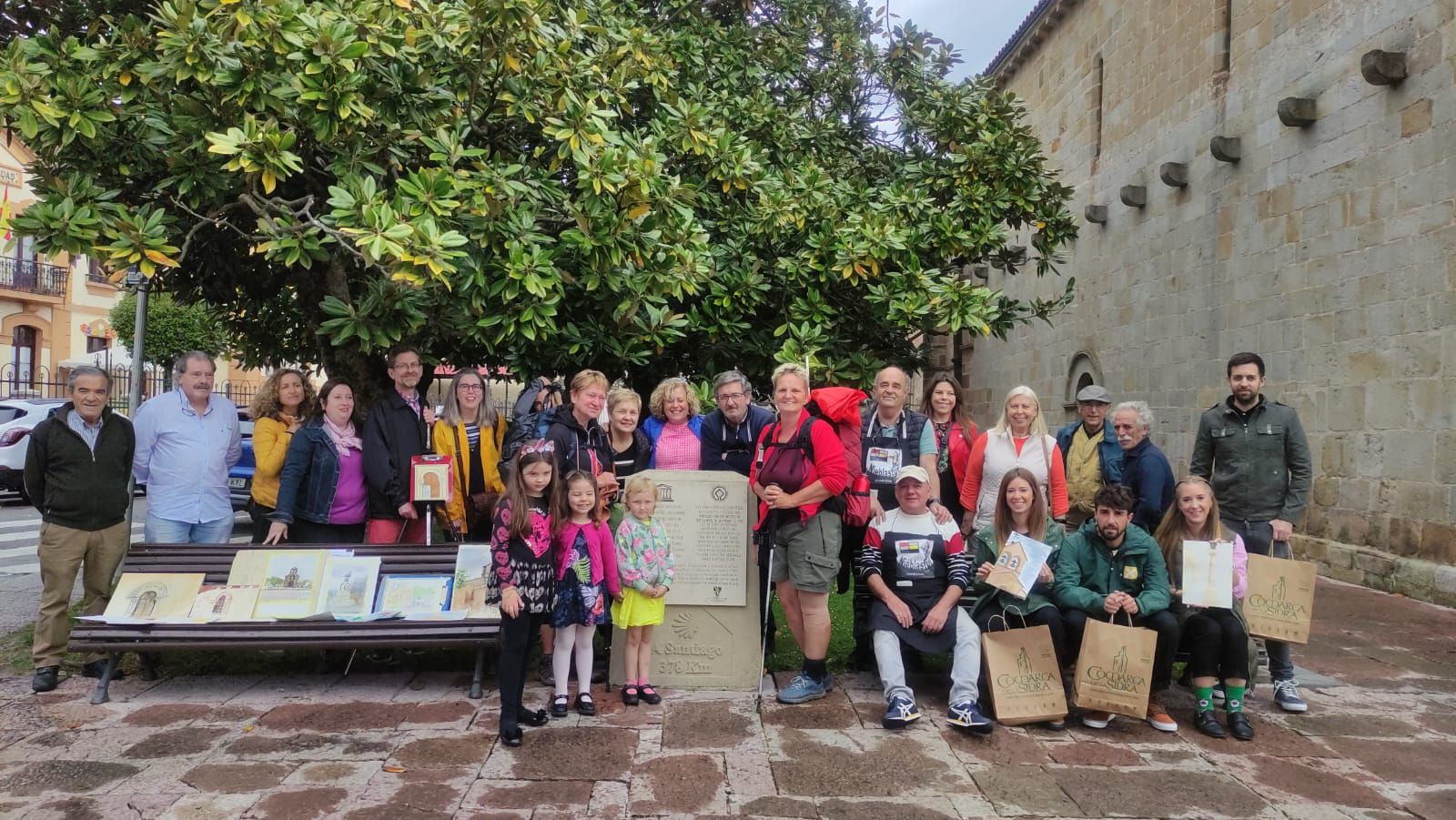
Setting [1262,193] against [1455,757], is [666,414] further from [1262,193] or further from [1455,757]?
[1262,193]

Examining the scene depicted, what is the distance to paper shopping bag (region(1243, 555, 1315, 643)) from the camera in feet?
15.9

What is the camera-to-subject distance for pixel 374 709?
473 cm

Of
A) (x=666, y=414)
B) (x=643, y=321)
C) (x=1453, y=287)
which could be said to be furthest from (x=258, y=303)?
(x=1453, y=287)

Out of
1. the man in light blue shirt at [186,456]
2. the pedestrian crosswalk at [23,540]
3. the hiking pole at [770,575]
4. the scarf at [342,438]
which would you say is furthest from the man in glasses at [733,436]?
the pedestrian crosswalk at [23,540]

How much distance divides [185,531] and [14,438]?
483 inches

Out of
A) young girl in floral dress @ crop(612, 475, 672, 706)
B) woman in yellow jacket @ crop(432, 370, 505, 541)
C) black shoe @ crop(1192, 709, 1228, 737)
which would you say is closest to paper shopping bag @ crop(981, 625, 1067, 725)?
black shoe @ crop(1192, 709, 1228, 737)

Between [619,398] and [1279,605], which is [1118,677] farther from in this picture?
[619,398]

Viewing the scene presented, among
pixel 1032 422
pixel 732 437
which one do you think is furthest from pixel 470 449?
pixel 1032 422

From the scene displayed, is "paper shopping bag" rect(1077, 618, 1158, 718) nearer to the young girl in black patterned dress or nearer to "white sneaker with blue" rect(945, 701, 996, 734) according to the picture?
"white sneaker with blue" rect(945, 701, 996, 734)

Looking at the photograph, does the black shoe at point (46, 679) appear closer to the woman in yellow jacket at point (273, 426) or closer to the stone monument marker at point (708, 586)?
the woman in yellow jacket at point (273, 426)

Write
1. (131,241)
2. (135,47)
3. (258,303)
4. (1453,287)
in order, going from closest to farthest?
(131,241) → (135,47) → (1453,287) → (258,303)

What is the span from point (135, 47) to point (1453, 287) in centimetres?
998

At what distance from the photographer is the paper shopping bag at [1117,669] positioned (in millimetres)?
4492

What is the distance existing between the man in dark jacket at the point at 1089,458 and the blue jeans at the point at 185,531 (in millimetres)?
5087
